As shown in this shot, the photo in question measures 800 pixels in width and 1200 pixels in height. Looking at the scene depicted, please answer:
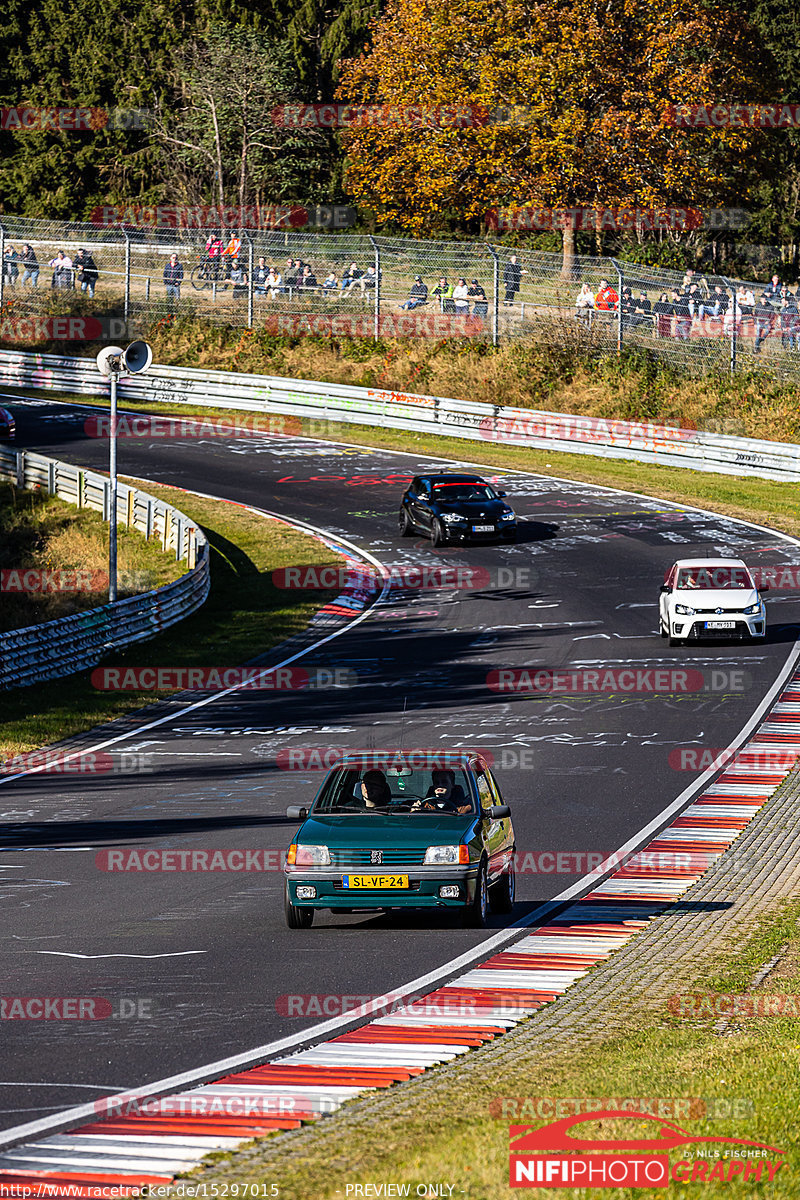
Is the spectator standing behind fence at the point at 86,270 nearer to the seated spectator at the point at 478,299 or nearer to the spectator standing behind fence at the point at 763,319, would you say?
the seated spectator at the point at 478,299

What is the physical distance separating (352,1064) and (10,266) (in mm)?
53370

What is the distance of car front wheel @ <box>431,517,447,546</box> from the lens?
36500mm

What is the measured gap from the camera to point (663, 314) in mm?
48344

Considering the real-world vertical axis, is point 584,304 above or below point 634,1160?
above

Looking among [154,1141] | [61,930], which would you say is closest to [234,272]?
[61,930]

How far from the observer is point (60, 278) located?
5819 cm

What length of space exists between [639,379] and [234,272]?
49.8ft

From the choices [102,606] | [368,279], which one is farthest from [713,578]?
[368,279]

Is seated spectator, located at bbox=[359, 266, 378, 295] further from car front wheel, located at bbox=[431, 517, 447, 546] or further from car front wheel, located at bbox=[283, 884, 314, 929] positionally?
car front wheel, located at bbox=[283, 884, 314, 929]

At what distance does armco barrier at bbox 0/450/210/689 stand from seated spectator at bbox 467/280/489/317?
1635cm

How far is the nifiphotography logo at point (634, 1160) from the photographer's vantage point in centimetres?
647

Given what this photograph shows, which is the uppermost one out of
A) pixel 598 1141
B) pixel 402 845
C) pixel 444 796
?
pixel 598 1141

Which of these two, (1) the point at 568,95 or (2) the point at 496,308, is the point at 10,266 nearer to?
(2) the point at 496,308

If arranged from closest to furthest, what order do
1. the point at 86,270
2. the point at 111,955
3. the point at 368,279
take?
the point at 111,955, the point at 368,279, the point at 86,270
